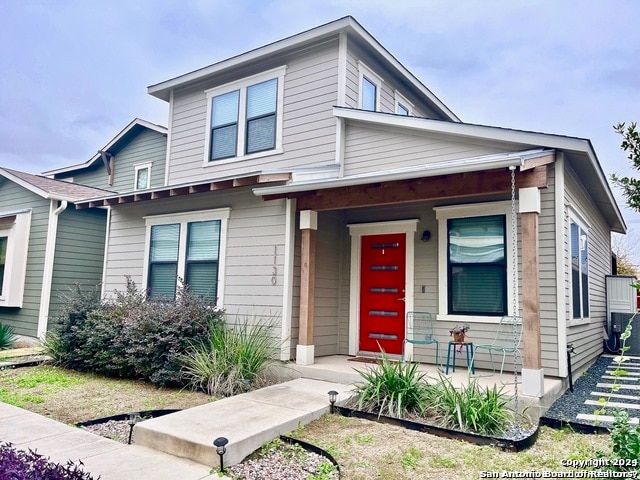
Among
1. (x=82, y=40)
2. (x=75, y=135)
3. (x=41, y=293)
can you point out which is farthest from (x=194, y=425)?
(x=75, y=135)

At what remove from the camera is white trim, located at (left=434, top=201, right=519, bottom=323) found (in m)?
6.00

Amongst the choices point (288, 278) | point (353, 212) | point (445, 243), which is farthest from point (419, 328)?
point (353, 212)

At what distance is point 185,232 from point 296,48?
3.71 meters

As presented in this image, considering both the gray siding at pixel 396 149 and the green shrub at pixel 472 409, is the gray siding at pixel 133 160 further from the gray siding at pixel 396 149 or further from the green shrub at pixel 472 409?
the green shrub at pixel 472 409

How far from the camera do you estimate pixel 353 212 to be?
7727 mm

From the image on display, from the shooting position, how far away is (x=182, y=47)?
2012 cm

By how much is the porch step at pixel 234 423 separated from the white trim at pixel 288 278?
1210 mm

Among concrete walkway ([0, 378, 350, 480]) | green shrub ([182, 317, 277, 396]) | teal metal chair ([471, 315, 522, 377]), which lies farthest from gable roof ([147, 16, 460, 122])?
concrete walkway ([0, 378, 350, 480])

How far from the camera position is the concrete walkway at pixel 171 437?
3350 millimetres

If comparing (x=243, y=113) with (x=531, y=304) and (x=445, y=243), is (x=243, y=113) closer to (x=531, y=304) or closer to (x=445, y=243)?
(x=445, y=243)

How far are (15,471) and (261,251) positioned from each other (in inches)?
192

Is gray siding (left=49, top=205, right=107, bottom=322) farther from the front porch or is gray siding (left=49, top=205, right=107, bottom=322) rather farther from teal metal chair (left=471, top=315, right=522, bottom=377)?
teal metal chair (left=471, top=315, right=522, bottom=377)

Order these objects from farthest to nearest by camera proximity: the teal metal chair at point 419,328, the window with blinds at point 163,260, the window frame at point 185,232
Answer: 1. the window with blinds at point 163,260
2. the window frame at point 185,232
3. the teal metal chair at point 419,328

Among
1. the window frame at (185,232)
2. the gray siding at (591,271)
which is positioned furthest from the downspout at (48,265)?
the gray siding at (591,271)
